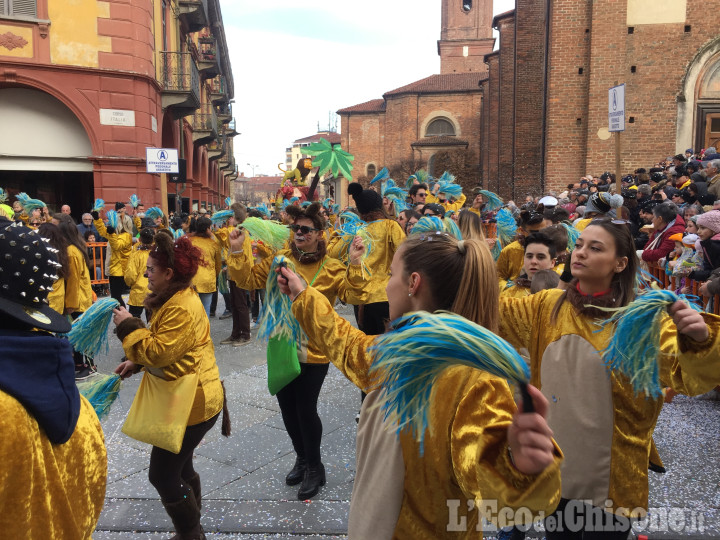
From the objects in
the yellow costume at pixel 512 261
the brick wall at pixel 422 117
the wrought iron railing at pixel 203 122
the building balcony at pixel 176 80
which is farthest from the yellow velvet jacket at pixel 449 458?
the brick wall at pixel 422 117

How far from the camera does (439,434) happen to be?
1582mm

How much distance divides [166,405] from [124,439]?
2188 mm

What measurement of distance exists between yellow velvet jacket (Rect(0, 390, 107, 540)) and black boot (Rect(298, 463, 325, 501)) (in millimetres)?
2189

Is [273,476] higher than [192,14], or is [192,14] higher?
[192,14]

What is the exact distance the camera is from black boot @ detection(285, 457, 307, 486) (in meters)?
3.91

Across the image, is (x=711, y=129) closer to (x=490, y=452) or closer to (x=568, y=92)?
(x=568, y=92)

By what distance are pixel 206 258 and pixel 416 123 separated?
40.9m

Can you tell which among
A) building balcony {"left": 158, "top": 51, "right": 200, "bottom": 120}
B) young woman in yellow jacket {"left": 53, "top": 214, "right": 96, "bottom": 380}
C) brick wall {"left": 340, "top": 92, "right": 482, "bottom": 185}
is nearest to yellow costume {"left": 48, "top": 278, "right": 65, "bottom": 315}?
young woman in yellow jacket {"left": 53, "top": 214, "right": 96, "bottom": 380}

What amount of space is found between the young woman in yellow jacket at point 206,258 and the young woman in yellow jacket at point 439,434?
5.95 m

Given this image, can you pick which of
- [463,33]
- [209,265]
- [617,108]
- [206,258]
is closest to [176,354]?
[209,265]

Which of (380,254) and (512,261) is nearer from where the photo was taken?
(512,261)

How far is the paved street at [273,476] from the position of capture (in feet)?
11.2

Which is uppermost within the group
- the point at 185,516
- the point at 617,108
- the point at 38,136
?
the point at 38,136

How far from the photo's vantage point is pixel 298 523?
345 cm
